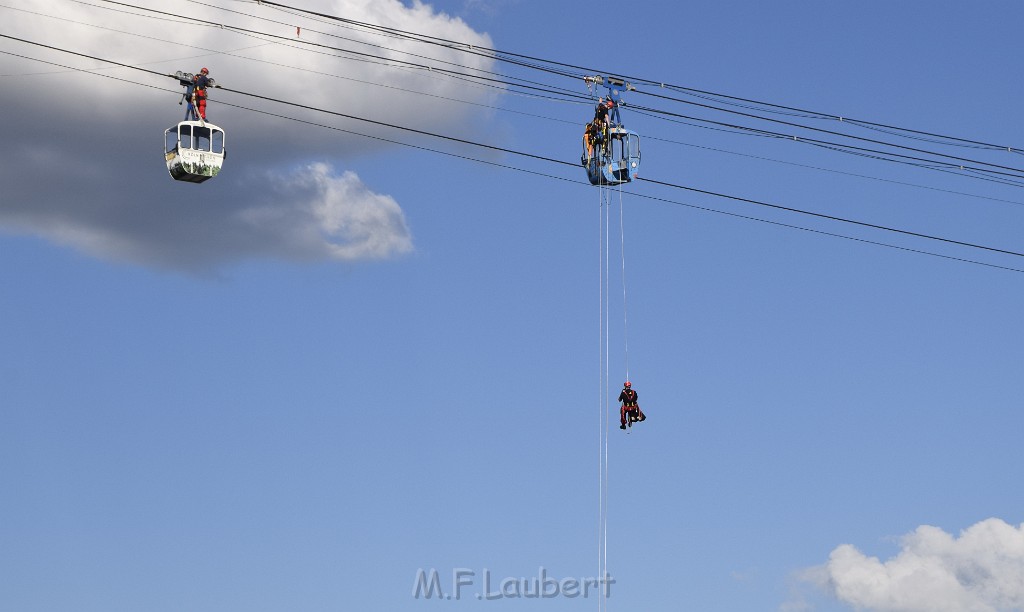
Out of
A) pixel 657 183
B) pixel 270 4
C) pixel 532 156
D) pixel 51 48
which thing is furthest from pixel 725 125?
pixel 51 48

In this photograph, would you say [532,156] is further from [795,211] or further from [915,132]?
[915,132]

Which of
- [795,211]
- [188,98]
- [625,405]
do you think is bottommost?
[625,405]

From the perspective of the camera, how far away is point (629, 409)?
71938 millimetres

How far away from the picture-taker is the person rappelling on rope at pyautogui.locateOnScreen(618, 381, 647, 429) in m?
71.8

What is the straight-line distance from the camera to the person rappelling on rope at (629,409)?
71812mm

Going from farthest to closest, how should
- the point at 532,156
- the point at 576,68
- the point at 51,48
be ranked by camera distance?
the point at 576,68 < the point at 532,156 < the point at 51,48

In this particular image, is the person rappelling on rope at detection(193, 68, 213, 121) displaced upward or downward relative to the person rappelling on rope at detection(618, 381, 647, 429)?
upward

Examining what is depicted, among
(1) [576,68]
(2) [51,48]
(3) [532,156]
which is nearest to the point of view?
(2) [51,48]

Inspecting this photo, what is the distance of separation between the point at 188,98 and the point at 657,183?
1715 centimetres

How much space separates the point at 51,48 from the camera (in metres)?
59.3

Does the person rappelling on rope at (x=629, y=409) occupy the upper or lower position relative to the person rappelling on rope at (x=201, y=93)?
lower

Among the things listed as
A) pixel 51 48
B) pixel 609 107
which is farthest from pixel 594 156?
pixel 51 48

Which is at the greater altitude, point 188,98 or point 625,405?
point 188,98

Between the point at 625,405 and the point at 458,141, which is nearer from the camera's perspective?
the point at 458,141
